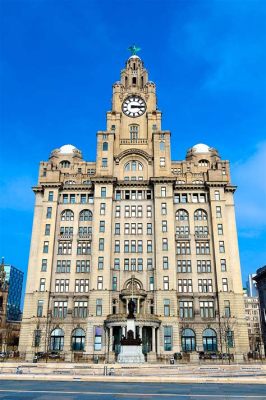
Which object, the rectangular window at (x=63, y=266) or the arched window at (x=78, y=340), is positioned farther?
the rectangular window at (x=63, y=266)

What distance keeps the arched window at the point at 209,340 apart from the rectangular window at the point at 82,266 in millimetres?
28825

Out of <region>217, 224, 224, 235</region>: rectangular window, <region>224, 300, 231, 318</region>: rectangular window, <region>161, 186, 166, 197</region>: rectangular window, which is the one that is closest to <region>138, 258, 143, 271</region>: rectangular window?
<region>161, 186, 166, 197</region>: rectangular window

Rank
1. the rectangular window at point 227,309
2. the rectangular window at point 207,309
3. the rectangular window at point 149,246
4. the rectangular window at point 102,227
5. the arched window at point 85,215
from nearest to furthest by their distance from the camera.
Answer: the rectangular window at point 227,309
the rectangular window at point 207,309
the rectangular window at point 102,227
the rectangular window at point 149,246
the arched window at point 85,215

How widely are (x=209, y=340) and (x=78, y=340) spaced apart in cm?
2746

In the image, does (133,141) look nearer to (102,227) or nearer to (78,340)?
(102,227)

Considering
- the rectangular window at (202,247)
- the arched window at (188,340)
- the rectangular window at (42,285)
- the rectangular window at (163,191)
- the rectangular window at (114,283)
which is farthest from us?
the rectangular window at (163,191)

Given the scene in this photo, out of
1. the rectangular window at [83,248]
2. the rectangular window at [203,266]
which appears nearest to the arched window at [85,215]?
the rectangular window at [83,248]

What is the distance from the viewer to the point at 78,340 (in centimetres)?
7688

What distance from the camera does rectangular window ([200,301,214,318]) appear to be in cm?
7881

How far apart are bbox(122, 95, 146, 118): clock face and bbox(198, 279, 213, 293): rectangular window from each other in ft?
156

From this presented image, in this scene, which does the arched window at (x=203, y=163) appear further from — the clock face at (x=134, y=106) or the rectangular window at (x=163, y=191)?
the clock face at (x=134, y=106)

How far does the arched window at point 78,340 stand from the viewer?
7656 cm

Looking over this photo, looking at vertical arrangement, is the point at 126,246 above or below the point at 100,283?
above

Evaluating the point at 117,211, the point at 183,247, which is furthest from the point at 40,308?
the point at 183,247
